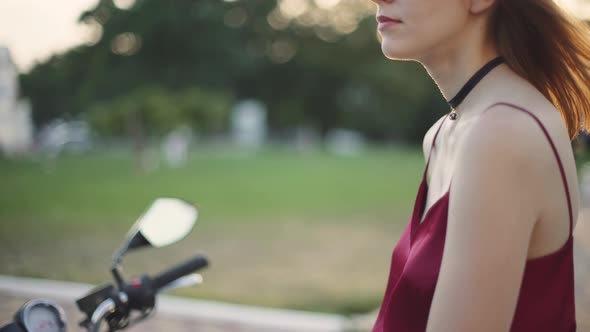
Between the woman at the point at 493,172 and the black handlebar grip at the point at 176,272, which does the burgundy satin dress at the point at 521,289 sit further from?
the black handlebar grip at the point at 176,272

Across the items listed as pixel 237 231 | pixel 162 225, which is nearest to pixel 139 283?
pixel 162 225

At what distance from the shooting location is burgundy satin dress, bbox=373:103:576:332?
3.21 feet

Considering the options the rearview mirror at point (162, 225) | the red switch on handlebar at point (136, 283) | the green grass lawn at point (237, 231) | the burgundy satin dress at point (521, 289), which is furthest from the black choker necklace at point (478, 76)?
the green grass lawn at point (237, 231)

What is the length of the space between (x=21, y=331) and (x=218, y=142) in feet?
139

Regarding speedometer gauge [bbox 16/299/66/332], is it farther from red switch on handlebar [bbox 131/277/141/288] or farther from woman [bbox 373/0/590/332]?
woman [bbox 373/0/590/332]

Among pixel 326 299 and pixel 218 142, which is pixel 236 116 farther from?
pixel 326 299

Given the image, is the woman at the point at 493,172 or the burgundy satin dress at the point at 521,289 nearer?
the woman at the point at 493,172

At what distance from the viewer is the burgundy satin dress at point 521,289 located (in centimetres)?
98

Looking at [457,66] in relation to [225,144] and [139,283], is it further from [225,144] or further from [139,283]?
[225,144]

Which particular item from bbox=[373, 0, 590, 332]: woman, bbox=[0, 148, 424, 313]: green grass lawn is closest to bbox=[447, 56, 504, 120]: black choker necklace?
bbox=[373, 0, 590, 332]: woman

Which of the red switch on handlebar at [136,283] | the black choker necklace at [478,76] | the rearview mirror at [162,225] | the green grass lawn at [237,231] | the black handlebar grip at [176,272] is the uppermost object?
the black choker necklace at [478,76]

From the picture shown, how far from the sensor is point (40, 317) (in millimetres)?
1335

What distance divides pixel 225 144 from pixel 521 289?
4249 cm

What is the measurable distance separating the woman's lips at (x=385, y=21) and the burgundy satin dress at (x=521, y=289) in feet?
0.95
